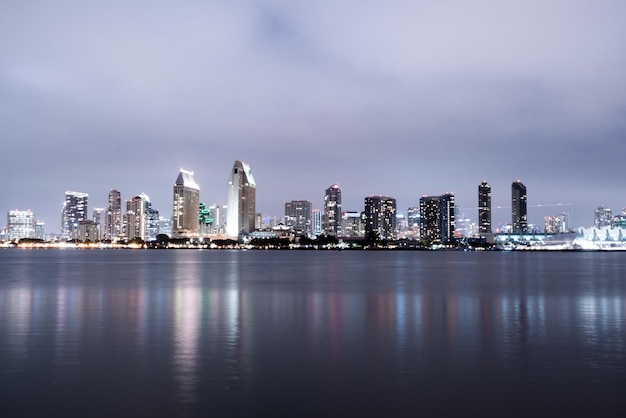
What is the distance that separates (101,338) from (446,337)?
14.5 m

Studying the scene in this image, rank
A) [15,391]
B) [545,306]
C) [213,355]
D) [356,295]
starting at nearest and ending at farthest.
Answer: [15,391], [213,355], [545,306], [356,295]

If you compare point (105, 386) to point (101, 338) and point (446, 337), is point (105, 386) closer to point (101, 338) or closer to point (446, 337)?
point (101, 338)

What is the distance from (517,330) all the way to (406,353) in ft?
26.8

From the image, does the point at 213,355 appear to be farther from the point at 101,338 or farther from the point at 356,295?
the point at 356,295

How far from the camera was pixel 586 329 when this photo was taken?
86.2ft

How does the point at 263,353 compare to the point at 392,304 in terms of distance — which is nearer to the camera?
the point at 263,353

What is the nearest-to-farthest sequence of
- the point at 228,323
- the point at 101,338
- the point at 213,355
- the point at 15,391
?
the point at 15,391, the point at 213,355, the point at 101,338, the point at 228,323

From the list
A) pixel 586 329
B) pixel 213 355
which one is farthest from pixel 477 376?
pixel 586 329

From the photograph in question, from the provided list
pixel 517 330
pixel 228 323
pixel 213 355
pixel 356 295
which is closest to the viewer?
pixel 213 355

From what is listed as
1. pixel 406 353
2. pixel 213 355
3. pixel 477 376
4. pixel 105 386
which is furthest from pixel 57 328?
pixel 477 376

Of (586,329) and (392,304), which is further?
(392,304)

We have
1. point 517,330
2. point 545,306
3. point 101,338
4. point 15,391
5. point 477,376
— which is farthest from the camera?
point 545,306

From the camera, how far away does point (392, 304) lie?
37656 mm

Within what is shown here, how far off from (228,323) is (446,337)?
10.7 m
